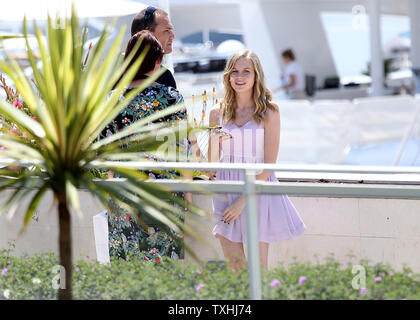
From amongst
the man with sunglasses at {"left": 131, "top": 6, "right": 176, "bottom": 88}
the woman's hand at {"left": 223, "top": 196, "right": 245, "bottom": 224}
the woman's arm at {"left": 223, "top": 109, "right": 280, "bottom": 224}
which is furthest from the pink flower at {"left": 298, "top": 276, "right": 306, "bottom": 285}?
the man with sunglasses at {"left": 131, "top": 6, "right": 176, "bottom": 88}

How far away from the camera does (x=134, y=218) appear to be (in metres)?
3.02

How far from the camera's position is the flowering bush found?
2686 mm

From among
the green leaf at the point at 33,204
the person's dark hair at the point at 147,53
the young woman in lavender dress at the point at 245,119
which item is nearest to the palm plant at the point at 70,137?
the green leaf at the point at 33,204

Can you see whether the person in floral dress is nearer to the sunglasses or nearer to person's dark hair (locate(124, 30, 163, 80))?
person's dark hair (locate(124, 30, 163, 80))

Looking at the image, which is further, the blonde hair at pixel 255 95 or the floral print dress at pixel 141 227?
the blonde hair at pixel 255 95

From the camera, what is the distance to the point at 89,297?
2877 mm

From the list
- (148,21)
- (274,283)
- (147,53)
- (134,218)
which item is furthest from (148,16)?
(274,283)

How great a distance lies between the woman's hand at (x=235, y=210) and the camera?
2730 millimetres

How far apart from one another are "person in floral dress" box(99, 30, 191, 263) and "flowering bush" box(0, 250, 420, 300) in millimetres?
114

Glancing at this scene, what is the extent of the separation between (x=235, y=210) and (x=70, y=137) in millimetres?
648

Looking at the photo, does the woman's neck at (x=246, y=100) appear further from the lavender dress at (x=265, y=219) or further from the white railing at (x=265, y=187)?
the white railing at (x=265, y=187)

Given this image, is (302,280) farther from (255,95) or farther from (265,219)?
(255,95)
